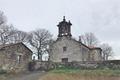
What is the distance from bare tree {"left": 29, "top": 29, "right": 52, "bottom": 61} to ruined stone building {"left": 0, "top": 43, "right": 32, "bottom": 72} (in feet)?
61.6

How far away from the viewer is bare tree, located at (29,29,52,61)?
56469 mm

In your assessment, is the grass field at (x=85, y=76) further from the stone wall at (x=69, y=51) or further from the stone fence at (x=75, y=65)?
the stone wall at (x=69, y=51)

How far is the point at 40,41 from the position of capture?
56.7 m

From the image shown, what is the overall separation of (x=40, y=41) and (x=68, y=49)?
1384 centimetres

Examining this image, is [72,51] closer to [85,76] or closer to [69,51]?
[69,51]

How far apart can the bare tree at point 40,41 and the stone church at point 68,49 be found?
34.0 feet

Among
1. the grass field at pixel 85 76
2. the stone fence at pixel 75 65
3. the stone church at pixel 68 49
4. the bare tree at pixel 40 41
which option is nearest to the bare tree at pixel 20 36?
the bare tree at pixel 40 41

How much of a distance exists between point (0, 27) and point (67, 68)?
17.7 m

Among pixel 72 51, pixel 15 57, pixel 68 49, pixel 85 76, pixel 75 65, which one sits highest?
pixel 68 49

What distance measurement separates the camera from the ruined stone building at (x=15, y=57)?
110 ft

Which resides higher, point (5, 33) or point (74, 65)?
point (5, 33)

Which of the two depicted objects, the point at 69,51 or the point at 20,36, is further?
the point at 20,36

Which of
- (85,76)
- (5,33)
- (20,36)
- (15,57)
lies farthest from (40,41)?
(85,76)

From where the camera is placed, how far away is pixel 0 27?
45000 mm
